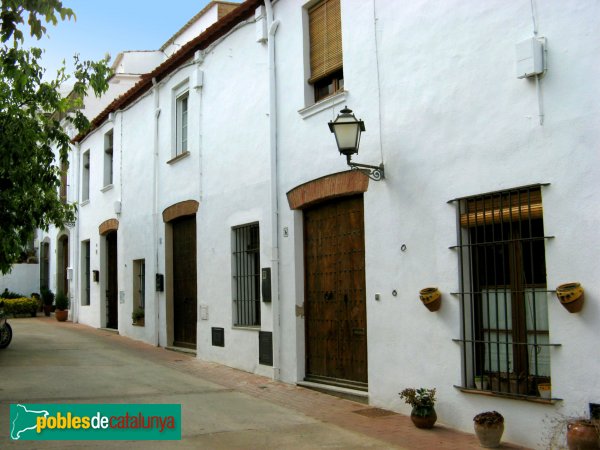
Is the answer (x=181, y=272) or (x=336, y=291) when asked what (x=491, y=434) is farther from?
(x=181, y=272)

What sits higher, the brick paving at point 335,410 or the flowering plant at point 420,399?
the flowering plant at point 420,399

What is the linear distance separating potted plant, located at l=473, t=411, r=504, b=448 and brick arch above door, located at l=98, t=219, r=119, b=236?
1263cm

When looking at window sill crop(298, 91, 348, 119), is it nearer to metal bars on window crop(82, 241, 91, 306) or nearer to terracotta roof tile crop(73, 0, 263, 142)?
terracotta roof tile crop(73, 0, 263, 142)

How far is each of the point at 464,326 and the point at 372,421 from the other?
1523mm

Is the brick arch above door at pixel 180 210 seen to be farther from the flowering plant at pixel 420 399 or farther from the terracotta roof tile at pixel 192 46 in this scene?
the flowering plant at pixel 420 399

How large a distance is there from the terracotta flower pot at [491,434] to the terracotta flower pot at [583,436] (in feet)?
2.55

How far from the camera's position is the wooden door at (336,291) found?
28.5 feet

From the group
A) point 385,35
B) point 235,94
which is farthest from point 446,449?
point 235,94

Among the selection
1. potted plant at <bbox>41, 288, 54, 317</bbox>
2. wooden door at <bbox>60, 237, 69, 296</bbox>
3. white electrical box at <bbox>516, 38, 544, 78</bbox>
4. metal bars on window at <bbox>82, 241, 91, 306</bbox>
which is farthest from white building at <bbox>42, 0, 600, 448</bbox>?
potted plant at <bbox>41, 288, 54, 317</bbox>

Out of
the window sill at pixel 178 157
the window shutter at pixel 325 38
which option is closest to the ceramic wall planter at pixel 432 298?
the window shutter at pixel 325 38

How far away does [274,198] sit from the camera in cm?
1018

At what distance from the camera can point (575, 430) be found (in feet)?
17.9

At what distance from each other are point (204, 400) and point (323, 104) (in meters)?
4.31

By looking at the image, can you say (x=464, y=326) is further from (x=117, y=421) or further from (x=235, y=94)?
(x=235, y=94)
